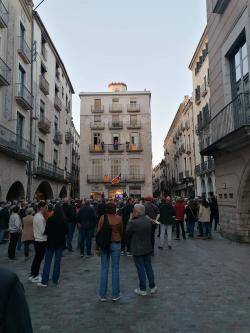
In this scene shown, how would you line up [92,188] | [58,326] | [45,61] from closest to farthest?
[58,326]
[45,61]
[92,188]

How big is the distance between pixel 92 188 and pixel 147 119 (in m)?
12.2

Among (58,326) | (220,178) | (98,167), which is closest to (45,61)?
(98,167)

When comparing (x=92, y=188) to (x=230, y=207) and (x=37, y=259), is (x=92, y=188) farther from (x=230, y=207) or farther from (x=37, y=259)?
(x=37, y=259)

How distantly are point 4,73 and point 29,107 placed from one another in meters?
3.79

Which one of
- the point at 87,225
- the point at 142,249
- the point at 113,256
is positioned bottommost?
the point at 113,256

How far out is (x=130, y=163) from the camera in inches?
1638

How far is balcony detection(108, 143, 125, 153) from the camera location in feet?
137

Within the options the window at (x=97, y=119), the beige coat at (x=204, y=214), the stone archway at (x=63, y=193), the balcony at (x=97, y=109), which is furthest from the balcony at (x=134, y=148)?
the beige coat at (x=204, y=214)

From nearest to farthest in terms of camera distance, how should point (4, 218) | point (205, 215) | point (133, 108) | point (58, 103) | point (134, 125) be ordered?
1. point (4, 218)
2. point (205, 215)
3. point (58, 103)
4. point (134, 125)
5. point (133, 108)

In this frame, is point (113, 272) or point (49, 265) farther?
point (49, 265)

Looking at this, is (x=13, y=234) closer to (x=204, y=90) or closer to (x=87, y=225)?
(x=87, y=225)

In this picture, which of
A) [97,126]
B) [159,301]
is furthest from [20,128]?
[97,126]

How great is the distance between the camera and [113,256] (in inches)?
224

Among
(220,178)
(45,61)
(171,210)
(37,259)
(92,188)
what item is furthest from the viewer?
(92,188)
